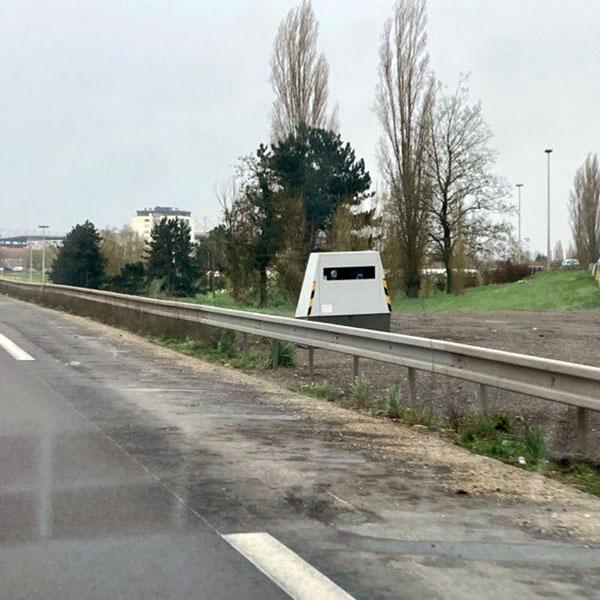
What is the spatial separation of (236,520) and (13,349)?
10.9 metres

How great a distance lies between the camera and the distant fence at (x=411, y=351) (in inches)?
277

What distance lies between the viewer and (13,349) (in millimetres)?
15047

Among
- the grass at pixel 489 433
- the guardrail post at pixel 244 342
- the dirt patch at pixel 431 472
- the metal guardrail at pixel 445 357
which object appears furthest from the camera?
the guardrail post at pixel 244 342

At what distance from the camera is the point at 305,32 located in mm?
50562

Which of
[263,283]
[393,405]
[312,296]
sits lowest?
[393,405]

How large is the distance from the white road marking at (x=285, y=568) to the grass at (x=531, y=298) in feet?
86.4

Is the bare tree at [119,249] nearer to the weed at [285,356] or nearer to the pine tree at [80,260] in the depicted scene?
the pine tree at [80,260]

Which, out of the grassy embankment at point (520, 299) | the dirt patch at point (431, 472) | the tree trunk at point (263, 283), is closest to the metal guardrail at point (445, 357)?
→ the dirt patch at point (431, 472)

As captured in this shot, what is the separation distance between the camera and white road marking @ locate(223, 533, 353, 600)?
4102 mm

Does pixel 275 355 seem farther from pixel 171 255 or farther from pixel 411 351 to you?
Answer: pixel 171 255

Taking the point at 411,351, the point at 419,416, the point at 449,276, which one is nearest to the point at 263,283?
the point at 449,276

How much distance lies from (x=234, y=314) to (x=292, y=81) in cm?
3614

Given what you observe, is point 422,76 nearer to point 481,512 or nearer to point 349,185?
point 349,185

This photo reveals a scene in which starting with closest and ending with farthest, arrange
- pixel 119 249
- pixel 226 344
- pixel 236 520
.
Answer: pixel 236 520 < pixel 226 344 < pixel 119 249
